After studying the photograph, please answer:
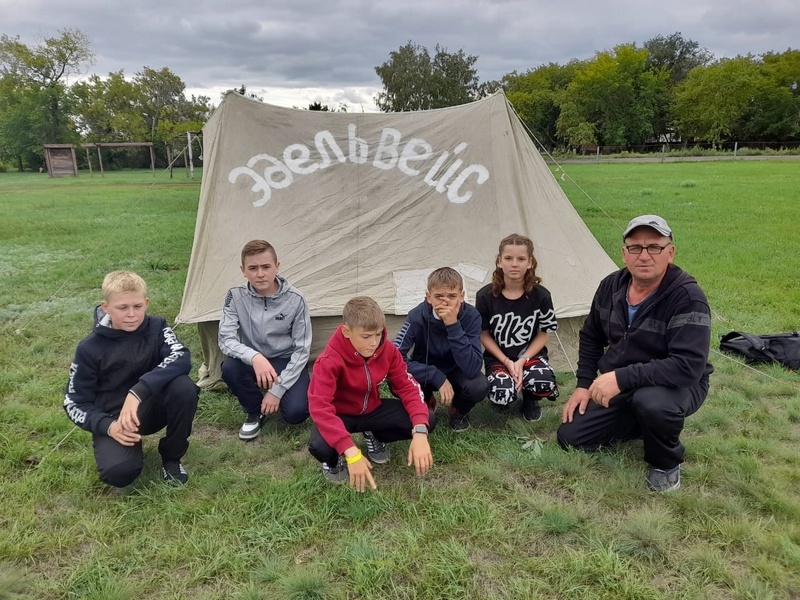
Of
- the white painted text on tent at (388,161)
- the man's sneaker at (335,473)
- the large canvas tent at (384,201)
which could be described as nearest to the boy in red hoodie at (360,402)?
the man's sneaker at (335,473)

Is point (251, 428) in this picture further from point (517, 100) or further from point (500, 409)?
point (517, 100)

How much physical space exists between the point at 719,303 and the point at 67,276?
7183mm

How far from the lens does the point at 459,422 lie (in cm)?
304

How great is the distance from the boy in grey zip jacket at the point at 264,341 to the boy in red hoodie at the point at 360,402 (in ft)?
1.55

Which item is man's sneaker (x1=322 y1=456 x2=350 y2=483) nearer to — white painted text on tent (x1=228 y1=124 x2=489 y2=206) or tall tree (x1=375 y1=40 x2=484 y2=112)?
white painted text on tent (x1=228 y1=124 x2=489 y2=206)

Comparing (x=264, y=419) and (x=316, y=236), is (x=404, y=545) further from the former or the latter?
(x=316, y=236)

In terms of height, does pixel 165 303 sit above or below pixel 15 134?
below

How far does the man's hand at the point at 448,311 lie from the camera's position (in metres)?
2.74

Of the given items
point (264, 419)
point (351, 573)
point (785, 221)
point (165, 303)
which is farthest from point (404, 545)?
point (785, 221)

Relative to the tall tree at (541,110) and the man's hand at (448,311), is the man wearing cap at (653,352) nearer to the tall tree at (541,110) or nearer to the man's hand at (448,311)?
the man's hand at (448,311)

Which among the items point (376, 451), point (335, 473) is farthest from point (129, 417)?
point (376, 451)

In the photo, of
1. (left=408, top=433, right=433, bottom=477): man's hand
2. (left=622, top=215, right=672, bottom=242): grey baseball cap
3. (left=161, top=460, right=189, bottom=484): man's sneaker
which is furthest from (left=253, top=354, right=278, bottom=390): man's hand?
(left=622, top=215, right=672, bottom=242): grey baseball cap

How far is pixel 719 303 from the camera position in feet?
17.0

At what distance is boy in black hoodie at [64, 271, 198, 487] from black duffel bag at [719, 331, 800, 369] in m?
3.74
